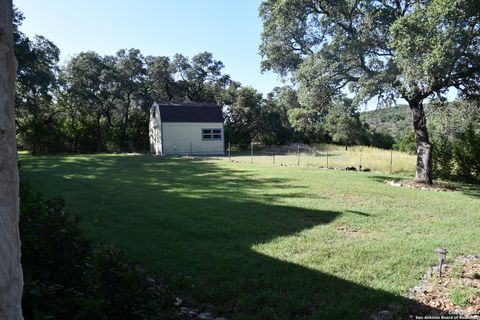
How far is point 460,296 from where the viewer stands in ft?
13.8

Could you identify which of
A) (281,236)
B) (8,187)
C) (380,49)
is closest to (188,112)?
(380,49)

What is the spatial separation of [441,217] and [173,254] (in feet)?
21.0

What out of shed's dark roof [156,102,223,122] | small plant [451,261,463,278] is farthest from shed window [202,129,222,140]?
small plant [451,261,463,278]

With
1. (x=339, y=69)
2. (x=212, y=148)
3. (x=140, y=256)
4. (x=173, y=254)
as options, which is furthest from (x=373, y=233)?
(x=212, y=148)

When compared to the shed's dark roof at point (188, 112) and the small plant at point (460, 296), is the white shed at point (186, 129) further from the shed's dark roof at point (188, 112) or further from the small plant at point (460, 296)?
the small plant at point (460, 296)

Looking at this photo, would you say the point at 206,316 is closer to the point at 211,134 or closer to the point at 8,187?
the point at 8,187

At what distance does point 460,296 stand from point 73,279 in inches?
162

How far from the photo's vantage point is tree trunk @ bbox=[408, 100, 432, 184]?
13836mm

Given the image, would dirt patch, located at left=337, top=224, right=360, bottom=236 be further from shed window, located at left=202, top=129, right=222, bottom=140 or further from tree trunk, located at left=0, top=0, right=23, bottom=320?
shed window, located at left=202, top=129, right=222, bottom=140

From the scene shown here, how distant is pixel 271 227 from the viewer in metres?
6.98

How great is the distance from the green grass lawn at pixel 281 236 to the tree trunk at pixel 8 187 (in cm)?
275

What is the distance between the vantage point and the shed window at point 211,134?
31375mm

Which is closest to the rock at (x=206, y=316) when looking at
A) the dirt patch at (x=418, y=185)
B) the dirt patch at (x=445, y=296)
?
the dirt patch at (x=445, y=296)

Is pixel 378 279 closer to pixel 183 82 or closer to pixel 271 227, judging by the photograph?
pixel 271 227
